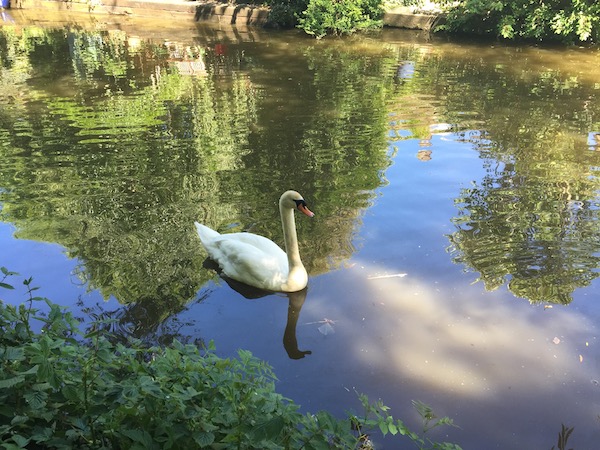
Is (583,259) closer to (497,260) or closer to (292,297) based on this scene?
(497,260)

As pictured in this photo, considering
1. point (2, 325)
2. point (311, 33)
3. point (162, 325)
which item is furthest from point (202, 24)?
point (2, 325)

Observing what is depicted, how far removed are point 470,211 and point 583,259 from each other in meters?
1.31

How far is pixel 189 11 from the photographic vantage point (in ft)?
70.8

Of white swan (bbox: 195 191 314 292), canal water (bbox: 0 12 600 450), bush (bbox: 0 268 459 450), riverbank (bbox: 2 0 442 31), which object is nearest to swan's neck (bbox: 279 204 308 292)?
white swan (bbox: 195 191 314 292)

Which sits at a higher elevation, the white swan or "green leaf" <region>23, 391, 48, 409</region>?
"green leaf" <region>23, 391, 48, 409</region>

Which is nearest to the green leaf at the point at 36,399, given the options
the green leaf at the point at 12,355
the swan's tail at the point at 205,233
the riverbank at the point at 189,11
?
the green leaf at the point at 12,355

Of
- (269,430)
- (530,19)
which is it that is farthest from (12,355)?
(530,19)

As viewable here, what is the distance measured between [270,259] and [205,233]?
87cm

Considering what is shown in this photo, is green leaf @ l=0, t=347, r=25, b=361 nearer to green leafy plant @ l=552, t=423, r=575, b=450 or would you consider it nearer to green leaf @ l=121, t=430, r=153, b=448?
green leaf @ l=121, t=430, r=153, b=448

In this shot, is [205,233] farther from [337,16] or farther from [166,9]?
[166,9]

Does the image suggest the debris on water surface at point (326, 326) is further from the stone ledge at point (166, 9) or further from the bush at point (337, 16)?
the stone ledge at point (166, 9)

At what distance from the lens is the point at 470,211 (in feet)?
20.1

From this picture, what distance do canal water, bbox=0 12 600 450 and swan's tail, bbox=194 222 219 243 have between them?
17cm

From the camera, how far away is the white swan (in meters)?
4.67
